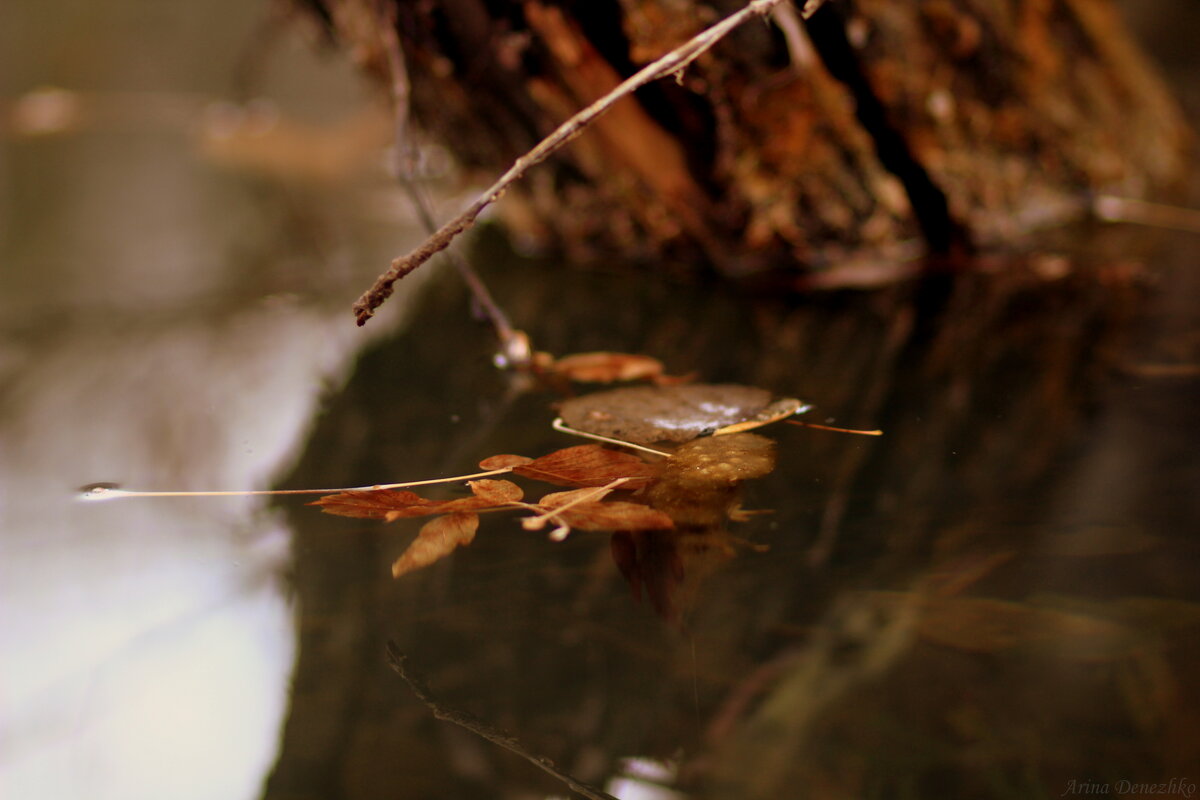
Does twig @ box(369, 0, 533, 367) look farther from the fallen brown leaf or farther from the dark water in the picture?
A: the dark water

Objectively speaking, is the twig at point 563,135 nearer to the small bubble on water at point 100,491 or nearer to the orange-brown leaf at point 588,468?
the orange-brown leaf at point 588,468

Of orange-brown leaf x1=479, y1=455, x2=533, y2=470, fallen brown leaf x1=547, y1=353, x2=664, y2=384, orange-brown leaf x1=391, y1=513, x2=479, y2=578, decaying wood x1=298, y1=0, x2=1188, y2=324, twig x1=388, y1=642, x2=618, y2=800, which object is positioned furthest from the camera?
decaying wood x1=298, y1=0, x2=1188, y2=324

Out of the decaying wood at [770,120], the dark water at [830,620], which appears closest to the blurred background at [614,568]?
the dark water at [830,620]

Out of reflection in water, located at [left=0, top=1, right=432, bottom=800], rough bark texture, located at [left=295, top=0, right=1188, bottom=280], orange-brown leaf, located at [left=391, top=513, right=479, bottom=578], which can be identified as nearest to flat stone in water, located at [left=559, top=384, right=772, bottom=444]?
orange-brown leaf, located at [left=391, top=513, right=479, bottom=578]

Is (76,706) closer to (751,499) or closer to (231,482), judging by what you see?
(231,482)

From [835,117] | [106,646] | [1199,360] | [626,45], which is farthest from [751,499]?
[835,117]

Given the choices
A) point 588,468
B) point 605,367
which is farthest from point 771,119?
point 588,468

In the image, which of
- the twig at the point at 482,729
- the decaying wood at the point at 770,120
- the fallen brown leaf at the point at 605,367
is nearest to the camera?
the twig at the point at 482,729
